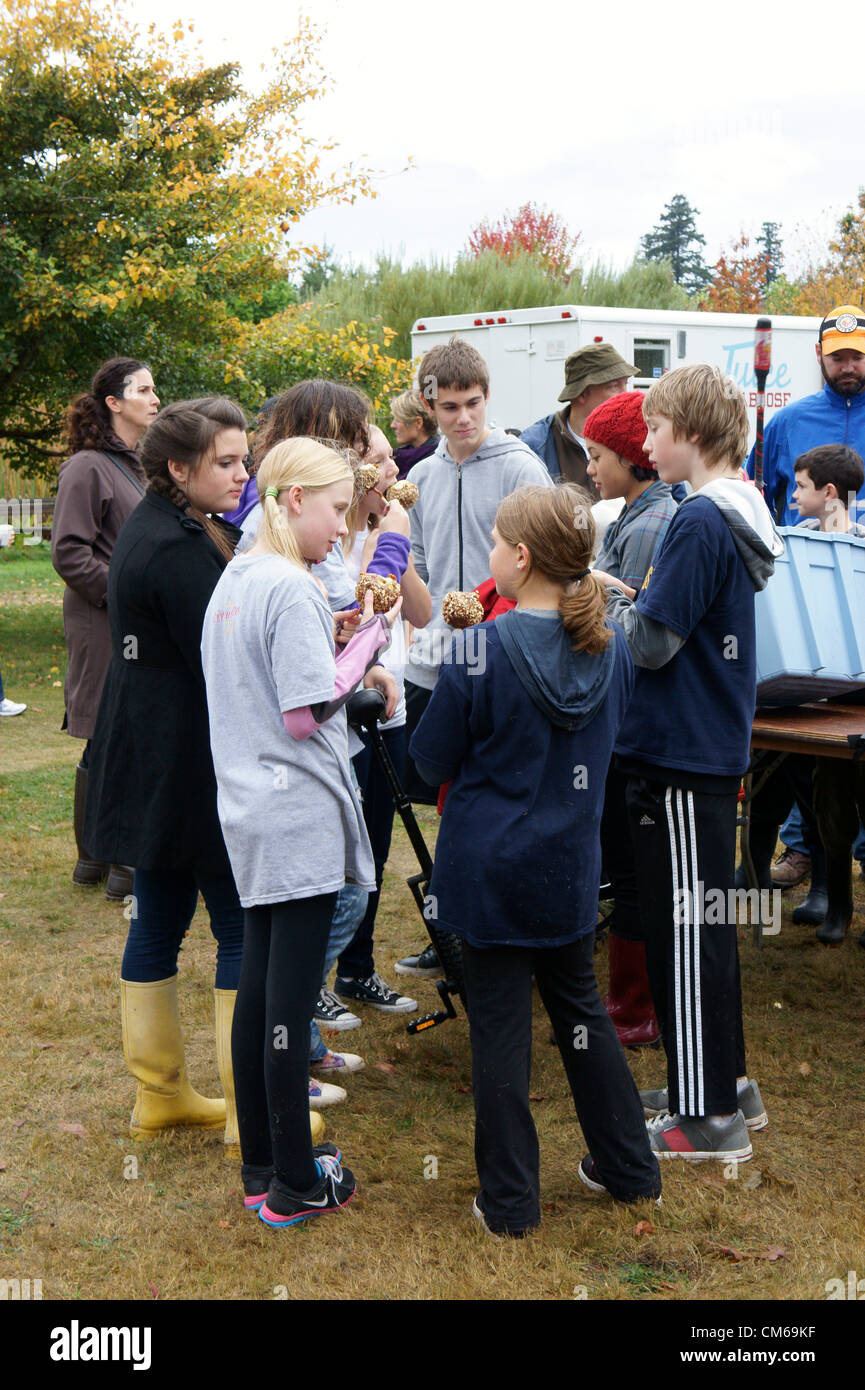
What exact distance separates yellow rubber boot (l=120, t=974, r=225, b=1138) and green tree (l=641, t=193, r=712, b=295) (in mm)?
68230

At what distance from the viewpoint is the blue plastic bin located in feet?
12.8

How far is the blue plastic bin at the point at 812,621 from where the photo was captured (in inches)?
153

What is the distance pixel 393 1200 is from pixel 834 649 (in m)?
2.13

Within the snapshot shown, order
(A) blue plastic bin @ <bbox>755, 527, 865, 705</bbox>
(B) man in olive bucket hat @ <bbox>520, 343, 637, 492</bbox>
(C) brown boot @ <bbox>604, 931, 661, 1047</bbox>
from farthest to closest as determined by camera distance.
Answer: (B) man in olive bucket hat @ <bbox>520, 343, 637, 492</bbox>
(C) brown boot @ <bbox>604, 931, 661, 1047</bbox>
(A) blue plastic bin @ <bbox>755, 527, 865, 705</bbox>

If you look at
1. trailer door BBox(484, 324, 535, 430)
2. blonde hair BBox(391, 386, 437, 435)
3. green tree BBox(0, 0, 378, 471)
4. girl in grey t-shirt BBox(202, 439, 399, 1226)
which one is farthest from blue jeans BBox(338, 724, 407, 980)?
trailer door BBox(484, 324, 535, 430)

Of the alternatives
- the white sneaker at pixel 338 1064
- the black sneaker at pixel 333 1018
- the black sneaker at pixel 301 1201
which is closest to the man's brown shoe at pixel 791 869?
the black sneaker at pixel 333 1018

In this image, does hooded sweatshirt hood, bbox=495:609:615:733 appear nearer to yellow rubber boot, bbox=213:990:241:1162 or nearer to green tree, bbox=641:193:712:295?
yellow rubber boot, bbox=213:990:241:1162

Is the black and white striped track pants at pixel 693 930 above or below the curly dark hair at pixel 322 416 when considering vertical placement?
below

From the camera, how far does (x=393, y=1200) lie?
3344mm

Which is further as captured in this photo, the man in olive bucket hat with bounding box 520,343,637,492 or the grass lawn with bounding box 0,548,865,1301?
the man in olive bucket hat with bounding box 520,343,637,492

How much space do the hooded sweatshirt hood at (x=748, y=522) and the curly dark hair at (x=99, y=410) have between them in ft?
10.9

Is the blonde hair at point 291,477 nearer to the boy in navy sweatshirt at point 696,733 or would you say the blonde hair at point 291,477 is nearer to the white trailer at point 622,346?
the boy in navy sweatshirt at point 696,733
